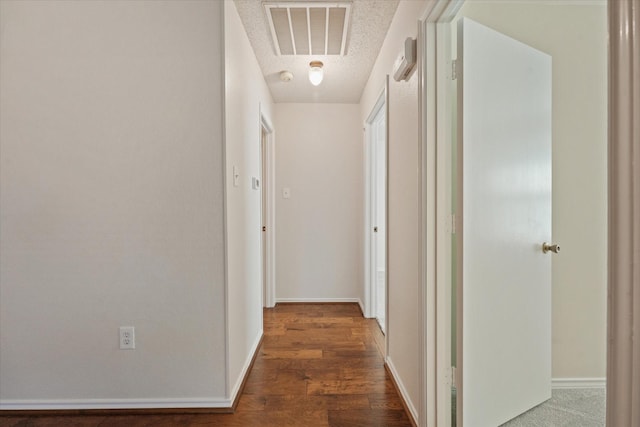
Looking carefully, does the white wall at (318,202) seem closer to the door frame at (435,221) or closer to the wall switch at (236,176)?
the wall switch at (236,176)

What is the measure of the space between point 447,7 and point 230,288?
5.56ft

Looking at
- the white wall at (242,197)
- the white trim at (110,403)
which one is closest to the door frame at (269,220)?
the white wall at (242,197)

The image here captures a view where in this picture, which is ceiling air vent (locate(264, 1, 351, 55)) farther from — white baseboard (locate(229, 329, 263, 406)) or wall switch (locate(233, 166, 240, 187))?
white baseboard (locate(229, 329, 263, 406))

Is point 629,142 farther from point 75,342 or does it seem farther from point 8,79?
point 8,79

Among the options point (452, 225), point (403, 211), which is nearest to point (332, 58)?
point (403, 211)

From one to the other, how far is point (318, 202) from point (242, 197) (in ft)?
5.68

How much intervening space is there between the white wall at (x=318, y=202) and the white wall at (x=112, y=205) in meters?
2.07

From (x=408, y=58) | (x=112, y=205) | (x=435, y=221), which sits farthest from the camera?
(x=112, y=205)

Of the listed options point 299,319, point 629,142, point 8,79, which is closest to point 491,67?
point 629,142

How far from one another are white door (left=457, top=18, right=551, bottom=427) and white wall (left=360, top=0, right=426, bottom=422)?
25cm

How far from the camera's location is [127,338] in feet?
5.96

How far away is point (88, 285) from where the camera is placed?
5.95 ft

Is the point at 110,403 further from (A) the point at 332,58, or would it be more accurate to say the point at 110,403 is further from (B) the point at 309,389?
(A) the point at 332,58

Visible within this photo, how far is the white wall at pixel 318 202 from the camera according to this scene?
386cm
